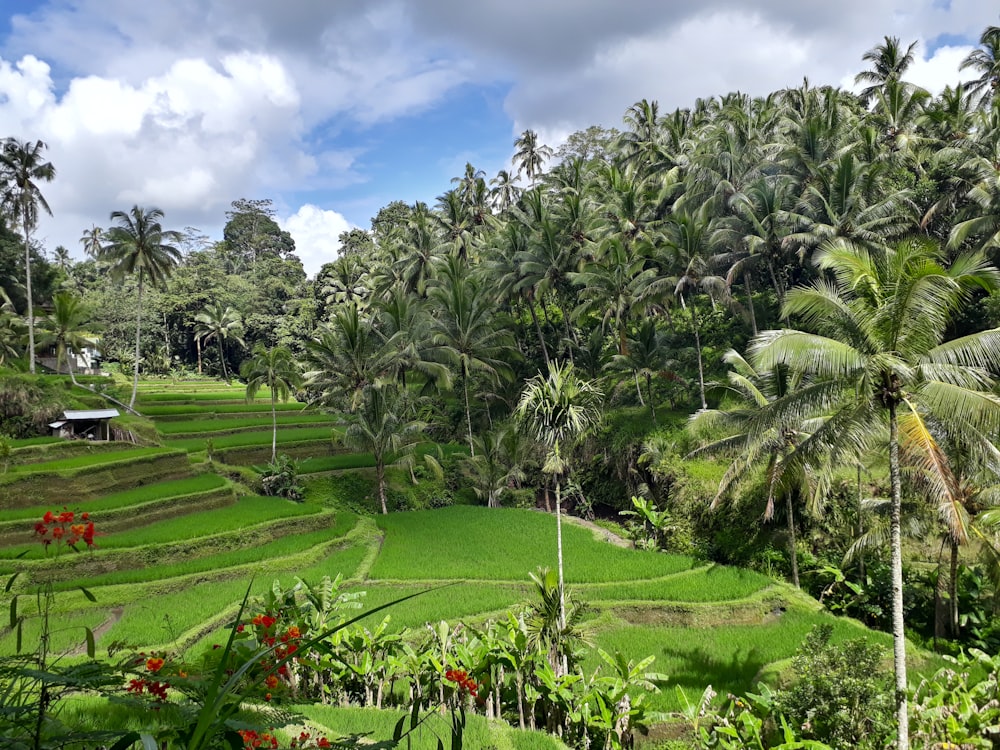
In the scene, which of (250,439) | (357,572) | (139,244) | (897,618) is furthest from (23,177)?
(897,618)

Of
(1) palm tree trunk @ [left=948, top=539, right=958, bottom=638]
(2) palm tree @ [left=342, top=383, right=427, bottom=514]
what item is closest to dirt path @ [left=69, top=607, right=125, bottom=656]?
(2) palm tree @ [left=342, top=383, right=427, bottom=514]

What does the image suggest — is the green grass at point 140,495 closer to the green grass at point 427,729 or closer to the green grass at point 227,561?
the green grass at point 227,561

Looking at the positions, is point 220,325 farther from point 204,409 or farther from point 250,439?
point 250,439

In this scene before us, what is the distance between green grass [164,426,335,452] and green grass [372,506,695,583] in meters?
7.41

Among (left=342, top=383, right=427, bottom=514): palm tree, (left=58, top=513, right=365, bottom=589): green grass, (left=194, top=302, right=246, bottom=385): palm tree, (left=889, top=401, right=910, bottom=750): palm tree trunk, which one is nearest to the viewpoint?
(left=889, top=401, right=910, bottom=750): palm tree trunk

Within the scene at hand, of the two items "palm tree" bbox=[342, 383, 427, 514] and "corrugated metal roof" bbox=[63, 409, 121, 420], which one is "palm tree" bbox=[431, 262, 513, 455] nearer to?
"palm tree" bbox=[342, 383, 427, 514]

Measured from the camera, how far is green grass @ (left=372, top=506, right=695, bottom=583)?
14.5 metres

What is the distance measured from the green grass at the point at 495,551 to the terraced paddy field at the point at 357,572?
6 cm

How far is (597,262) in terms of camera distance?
25859 mm

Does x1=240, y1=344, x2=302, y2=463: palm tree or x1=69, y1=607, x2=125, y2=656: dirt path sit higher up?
x1=240, y1=344, x2=302, y2=463: palm tree

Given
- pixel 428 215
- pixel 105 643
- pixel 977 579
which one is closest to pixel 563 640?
pixel 105 643

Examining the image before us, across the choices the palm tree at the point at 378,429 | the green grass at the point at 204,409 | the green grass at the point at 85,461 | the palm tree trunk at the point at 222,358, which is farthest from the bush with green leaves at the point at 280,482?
the palm tree trunk at the point at 222,358

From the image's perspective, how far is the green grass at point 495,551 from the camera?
14.5m

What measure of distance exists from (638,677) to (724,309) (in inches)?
942
